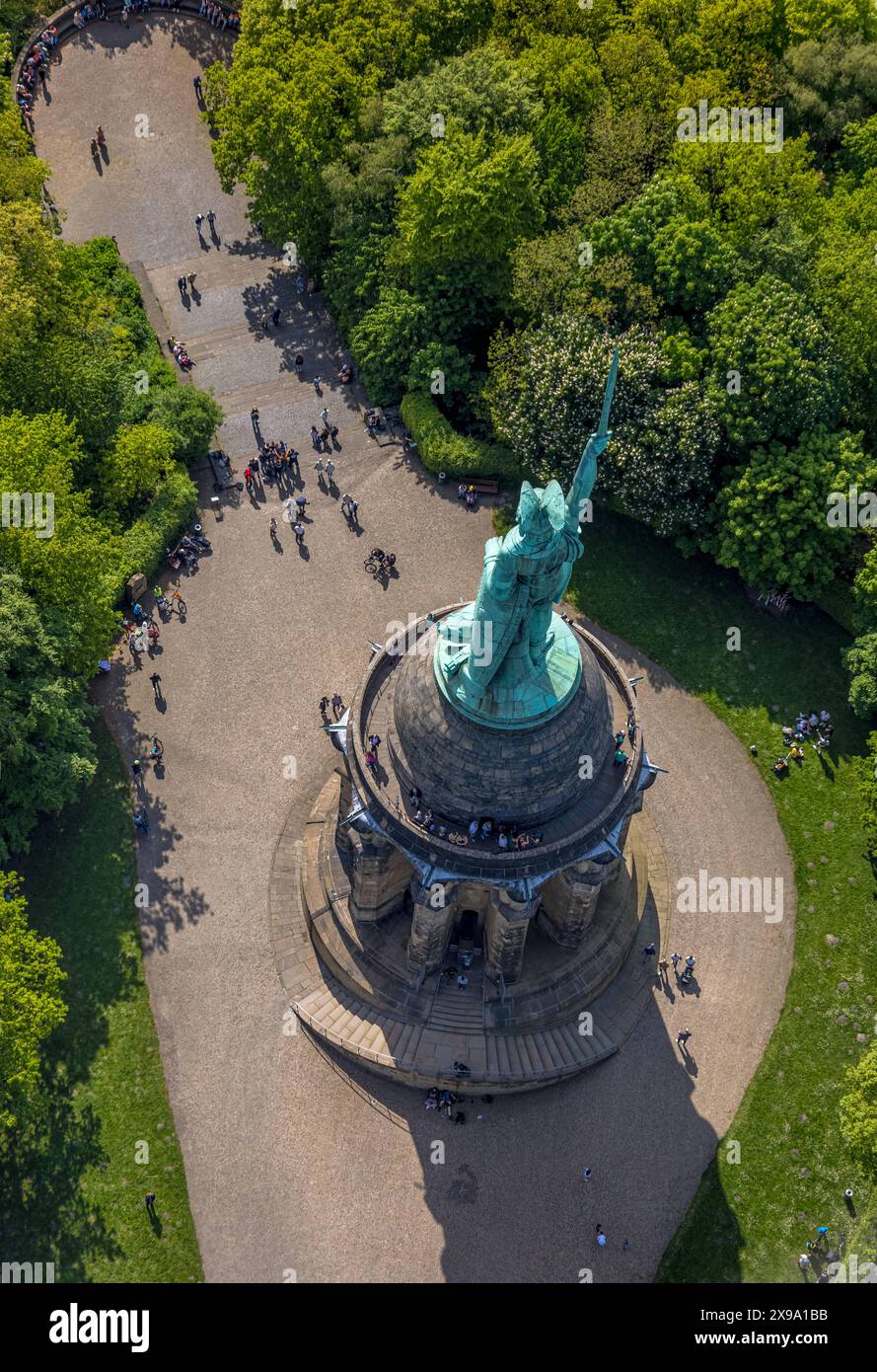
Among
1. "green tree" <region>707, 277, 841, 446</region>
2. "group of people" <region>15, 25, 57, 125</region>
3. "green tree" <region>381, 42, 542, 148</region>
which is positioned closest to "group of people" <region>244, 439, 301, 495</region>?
"green tree" <region>381, 42, 542, 148</region>

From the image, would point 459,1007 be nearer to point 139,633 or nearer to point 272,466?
point 139,633

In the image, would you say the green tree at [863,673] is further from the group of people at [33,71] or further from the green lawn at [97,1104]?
the group of people at [33,71]

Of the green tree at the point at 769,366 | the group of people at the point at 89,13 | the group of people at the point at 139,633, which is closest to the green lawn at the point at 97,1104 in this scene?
the group of people at the point at 139,633

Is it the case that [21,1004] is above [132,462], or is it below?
below

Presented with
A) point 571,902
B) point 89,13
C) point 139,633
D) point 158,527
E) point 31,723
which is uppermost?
point 89,13

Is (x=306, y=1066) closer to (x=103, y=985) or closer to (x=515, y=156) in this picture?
(x=103, y=985)

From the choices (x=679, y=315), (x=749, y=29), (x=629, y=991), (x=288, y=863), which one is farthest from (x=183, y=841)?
(x=749, y=29)

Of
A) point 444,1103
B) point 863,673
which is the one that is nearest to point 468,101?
point 863,673
